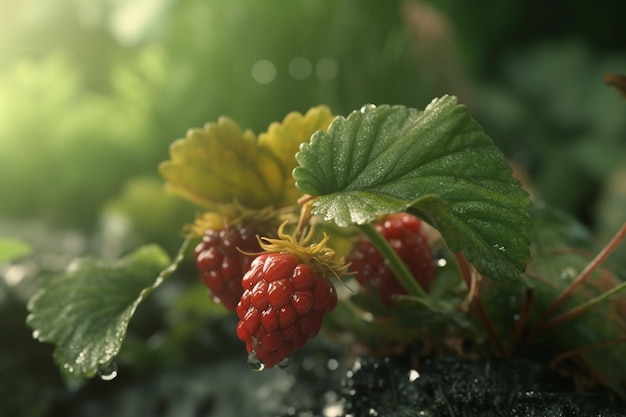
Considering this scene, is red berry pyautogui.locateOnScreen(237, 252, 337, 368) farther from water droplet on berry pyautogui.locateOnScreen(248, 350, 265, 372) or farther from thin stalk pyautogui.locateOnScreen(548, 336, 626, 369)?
thin stalk pyautogui.locateOnScreen(548, 336, 626, 369)

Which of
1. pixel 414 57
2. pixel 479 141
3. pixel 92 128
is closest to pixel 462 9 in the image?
pixel 414 57

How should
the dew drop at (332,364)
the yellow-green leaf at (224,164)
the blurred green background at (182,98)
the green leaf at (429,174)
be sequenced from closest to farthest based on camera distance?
the green leaf at (429,174), the yellow-green leaf at (224,164), the dew drop at (332,364), the blurred green background at (182,98)

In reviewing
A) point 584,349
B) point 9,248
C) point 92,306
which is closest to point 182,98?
point 9,248

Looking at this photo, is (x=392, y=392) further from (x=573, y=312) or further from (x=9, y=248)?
(x=9, y=248)

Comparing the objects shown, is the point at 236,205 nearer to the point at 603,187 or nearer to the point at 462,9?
the point at 603,187

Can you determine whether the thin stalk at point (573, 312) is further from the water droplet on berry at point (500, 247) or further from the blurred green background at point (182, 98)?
the blurred green background at point (182, 98)

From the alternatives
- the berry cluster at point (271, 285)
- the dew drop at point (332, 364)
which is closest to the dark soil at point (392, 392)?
the dew drop at point (332, 364)

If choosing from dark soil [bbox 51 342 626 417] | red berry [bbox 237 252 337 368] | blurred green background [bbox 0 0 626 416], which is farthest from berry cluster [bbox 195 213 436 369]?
blurred green background [bbox 0 0 626 416]

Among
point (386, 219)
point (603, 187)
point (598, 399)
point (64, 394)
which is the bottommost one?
point (603, 187)
